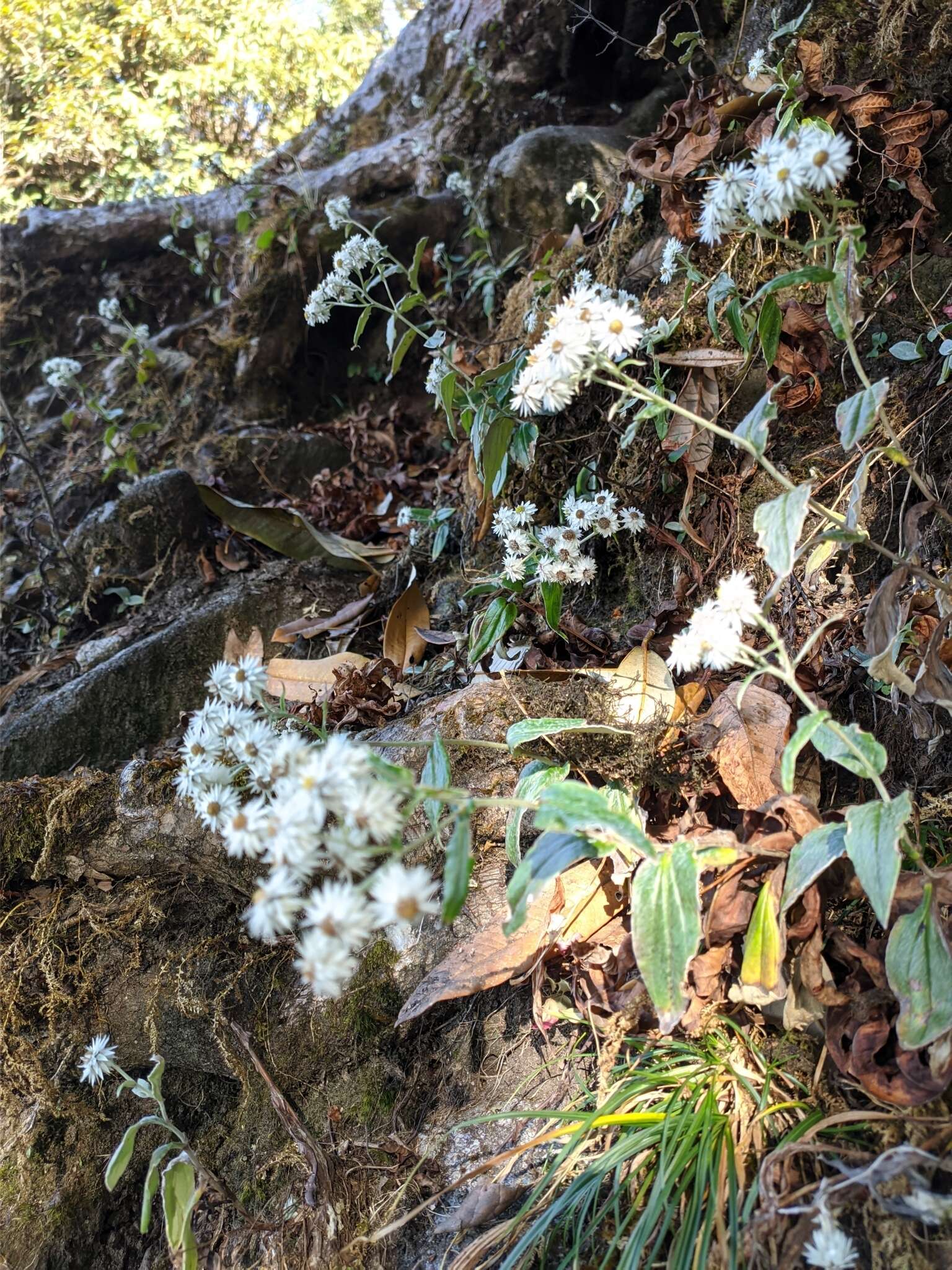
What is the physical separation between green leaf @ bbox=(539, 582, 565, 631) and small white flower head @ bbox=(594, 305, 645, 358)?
600 mm

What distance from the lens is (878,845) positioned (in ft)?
3.22

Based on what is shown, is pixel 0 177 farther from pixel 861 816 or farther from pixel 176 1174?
pixel 861 816

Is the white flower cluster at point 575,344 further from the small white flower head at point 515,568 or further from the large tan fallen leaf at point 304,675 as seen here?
the large tan fallen leaf at point 304,675

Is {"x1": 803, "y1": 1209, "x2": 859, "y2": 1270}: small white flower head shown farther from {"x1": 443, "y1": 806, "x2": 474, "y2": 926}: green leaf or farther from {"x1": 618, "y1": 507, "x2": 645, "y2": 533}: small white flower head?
{"x1": 618, "y1": 507, "x2": 645, "y2": 533}: small white flower head

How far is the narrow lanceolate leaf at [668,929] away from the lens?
1.02 m

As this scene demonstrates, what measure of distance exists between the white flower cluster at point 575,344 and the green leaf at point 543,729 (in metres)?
0.47

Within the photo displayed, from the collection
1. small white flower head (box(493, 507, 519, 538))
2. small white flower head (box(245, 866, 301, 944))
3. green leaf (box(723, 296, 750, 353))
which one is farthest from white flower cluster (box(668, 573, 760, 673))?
small white flower head (box(493, 507, 519, 538))

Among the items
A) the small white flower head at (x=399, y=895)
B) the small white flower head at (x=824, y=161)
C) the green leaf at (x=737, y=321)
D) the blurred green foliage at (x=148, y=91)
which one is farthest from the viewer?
the blurred green foliage at (x=148, y=91)

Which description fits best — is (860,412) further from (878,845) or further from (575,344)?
(878,845)

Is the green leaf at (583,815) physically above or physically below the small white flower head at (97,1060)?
above

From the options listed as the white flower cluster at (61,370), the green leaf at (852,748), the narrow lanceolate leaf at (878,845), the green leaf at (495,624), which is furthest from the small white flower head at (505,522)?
the white flower cluster at (61,370)

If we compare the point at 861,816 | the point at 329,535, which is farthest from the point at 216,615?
the point at 861,816

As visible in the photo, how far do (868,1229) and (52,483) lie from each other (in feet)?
13.1

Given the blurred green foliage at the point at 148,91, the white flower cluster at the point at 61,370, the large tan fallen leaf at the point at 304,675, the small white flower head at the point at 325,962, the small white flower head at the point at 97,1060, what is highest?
the blurred green foliage at the point at 148,91
